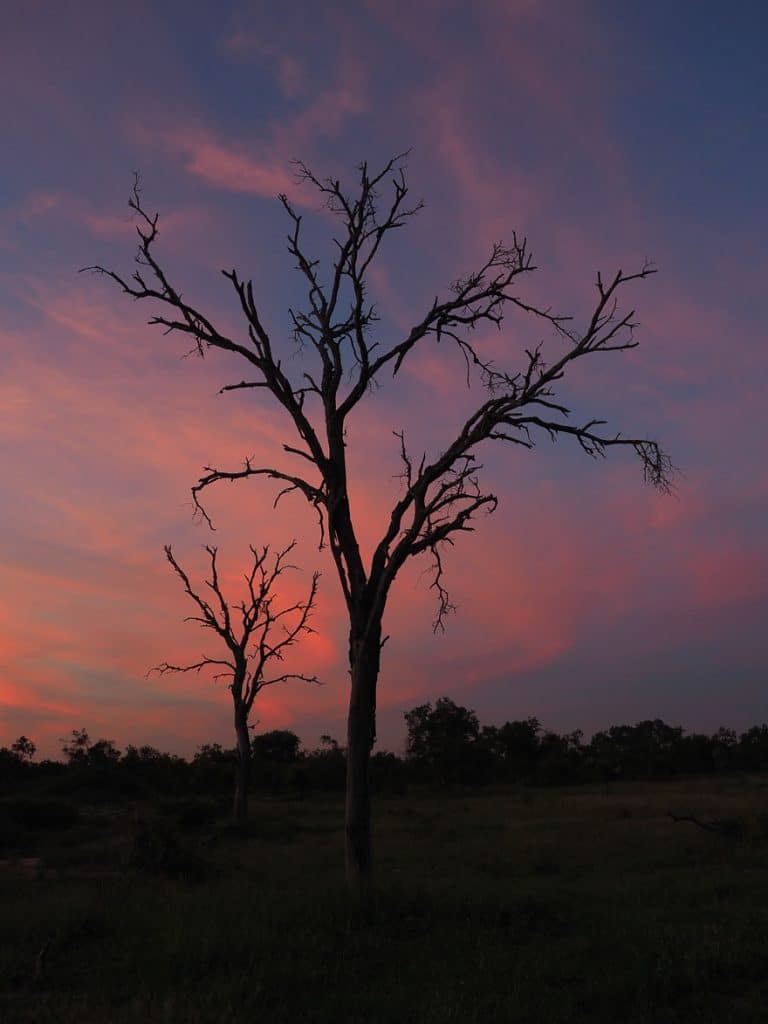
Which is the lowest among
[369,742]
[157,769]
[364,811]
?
[364,811]

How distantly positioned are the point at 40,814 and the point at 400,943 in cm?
2291

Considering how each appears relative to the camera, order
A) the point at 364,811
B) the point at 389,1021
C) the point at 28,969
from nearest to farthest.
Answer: the point at 389,1021, the point at 28,969, the point at 364,811

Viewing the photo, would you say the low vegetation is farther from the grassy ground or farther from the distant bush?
the distant bush

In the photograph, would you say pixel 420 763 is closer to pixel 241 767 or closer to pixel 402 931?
pixel 241 767

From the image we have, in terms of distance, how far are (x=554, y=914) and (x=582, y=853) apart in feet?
32.1

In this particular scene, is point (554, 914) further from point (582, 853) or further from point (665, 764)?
point (665, 764)

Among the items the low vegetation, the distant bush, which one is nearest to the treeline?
the distant bush

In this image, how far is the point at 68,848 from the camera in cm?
2347

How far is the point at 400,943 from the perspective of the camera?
9508mm

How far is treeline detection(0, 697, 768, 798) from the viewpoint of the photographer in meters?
47.0

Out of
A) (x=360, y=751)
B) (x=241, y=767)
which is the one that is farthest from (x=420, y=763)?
(x=360, y=751)

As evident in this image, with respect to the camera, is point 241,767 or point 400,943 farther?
point 241,767

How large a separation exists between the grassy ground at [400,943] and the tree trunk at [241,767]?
445 inches

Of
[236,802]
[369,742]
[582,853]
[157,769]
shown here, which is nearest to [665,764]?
[157,769]
